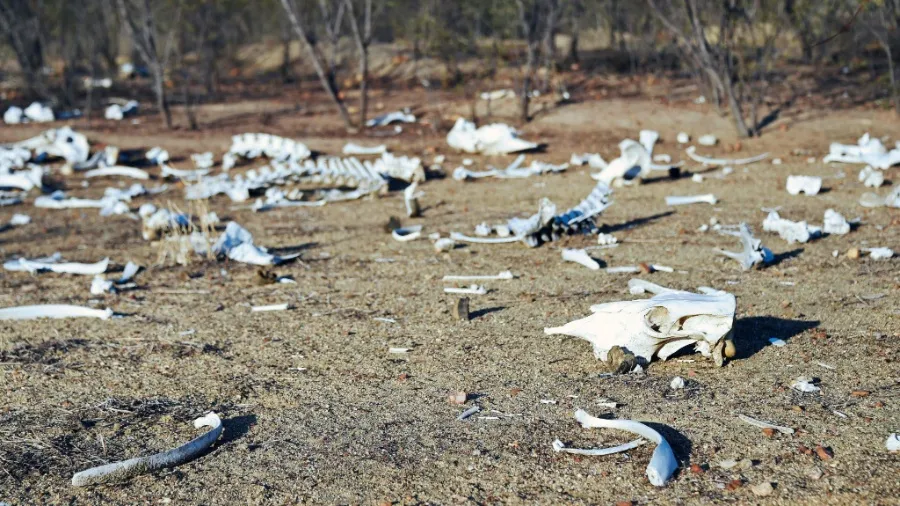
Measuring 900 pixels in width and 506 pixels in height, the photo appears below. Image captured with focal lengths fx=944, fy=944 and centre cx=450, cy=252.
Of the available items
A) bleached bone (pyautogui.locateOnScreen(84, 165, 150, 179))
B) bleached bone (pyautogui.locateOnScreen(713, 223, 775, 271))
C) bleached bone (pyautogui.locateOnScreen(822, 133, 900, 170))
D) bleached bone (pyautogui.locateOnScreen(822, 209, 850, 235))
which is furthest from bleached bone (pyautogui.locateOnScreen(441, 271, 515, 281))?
bleached bone (pyautogui.locateOnScreen(84, 165, 150, 179))

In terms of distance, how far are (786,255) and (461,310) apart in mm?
2558

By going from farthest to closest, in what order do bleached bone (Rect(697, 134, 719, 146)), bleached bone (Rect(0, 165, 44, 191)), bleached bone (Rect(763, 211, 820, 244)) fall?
bleached bone (Rect(697, 134, 719, 146)) → bleached bone (Rect(0, 165, 44, 191)) → bleached bone (Rect(763, 211, 820, 244))

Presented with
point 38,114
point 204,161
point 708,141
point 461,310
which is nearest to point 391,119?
point 204,161

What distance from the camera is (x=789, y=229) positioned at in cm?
682

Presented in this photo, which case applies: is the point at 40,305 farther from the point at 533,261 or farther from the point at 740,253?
the point at 740,253

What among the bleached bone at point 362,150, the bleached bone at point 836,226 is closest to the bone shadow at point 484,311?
the bleached bone at point 836,226

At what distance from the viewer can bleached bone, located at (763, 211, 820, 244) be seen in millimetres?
6695

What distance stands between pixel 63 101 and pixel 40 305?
12.1 meters

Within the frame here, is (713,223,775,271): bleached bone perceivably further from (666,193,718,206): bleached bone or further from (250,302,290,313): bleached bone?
(250,302,290,313): bleached bone

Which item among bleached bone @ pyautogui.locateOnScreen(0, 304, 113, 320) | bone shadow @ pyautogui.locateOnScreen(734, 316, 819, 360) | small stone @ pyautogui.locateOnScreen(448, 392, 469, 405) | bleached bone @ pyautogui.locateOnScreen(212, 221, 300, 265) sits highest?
small stone @ pyautogui.locateOnScreen(448, 392, 469, 405)

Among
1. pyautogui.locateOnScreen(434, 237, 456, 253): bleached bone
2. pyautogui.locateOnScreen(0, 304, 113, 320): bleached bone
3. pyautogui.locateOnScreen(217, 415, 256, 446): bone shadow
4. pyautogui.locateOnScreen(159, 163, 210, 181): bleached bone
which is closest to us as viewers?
pyautogui.locateOnScreen(217, 415, 256, 446): bone shadow

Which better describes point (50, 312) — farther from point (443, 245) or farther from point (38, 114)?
point (38, 114)

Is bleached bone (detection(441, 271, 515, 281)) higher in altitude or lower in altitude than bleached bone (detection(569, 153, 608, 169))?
higher

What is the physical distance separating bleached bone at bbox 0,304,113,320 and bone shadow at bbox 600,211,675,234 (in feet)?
12.4
